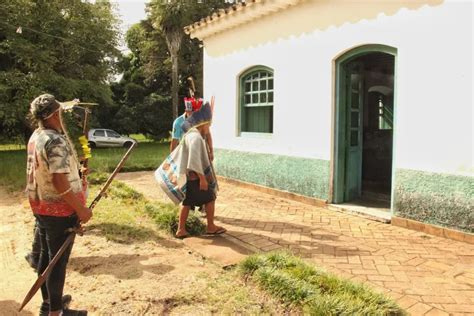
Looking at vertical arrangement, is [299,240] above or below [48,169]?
below

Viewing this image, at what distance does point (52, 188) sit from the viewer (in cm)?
303

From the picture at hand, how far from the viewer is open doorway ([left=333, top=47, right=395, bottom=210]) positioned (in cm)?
669

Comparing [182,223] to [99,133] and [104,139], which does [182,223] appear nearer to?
[104,139]

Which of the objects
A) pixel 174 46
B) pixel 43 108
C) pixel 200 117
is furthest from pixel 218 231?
pixel 174 46

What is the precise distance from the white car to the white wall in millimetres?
16266

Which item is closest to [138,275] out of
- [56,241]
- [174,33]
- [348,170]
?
[56,241]

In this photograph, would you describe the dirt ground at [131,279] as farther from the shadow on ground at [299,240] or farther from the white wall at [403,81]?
the white wall at [403,81]

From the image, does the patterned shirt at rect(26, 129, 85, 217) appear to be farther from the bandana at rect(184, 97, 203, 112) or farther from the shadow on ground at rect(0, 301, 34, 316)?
the bandana at rect(184, 97, 203, 112)

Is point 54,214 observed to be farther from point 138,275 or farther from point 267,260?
point 267,260

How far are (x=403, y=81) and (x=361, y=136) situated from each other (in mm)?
1869

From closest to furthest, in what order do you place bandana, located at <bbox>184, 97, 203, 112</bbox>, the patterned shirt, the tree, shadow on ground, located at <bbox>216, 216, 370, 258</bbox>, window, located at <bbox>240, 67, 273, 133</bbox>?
1. the patterned shirt
2. shadow on ground, located at <bbox>216, 216, 370, 258</bbox>
3. bandana, located at <bbox>184, 97, 203, 112</bbox>
4. window, located at <bbox>240, 67, 273, 133</bbox>
5. the tree

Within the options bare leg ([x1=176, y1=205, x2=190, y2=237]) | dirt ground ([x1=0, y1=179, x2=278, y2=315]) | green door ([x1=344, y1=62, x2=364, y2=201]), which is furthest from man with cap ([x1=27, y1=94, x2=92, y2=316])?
green door ([x1=344, y1=62, x2=364, y2=201])

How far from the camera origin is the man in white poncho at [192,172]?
486cm

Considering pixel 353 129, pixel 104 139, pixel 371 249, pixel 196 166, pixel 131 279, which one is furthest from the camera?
pixel 104 139
